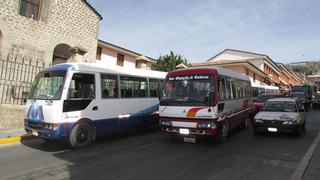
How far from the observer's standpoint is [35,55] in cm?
1450

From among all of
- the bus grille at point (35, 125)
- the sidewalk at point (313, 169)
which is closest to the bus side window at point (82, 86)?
the bus grille at point (35, 125)

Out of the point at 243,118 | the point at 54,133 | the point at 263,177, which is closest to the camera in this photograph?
the point at 263,177

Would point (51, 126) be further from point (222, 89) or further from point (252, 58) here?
point (252, 58)

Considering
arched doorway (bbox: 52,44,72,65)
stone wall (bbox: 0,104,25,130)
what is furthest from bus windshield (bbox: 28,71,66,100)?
arched doorway (bbox: 52,44,72,65)

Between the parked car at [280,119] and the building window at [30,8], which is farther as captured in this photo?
the building window at [30,8]

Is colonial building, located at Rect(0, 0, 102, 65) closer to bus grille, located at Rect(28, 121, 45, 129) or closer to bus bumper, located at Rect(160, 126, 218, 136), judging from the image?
bus grille, located at Rect(28, 121, 45, 129)

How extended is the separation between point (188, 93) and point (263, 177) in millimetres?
3969

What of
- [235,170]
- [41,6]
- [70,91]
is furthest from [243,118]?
[41,6]

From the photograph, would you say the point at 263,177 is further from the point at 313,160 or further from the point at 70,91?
the point at 70,91

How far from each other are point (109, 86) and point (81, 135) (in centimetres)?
207

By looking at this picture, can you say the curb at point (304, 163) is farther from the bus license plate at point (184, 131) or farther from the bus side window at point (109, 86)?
the bus side window at point (109, 86)

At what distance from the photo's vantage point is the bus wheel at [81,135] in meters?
8.47

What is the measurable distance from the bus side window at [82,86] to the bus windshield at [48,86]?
33 cm

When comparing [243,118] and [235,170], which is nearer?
[235,170]
